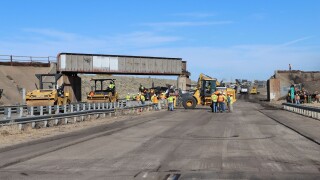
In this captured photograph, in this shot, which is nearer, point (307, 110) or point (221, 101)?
point (307, 110)

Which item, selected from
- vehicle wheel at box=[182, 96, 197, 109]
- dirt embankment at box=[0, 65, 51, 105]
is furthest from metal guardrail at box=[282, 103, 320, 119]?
dirt embankment at box=[0, 65, 51, 105]

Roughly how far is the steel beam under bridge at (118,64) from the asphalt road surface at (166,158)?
46567mm

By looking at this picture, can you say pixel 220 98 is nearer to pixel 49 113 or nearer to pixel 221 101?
pixel 221 101

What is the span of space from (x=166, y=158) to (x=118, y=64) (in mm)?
54926

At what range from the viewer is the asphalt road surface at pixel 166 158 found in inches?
373

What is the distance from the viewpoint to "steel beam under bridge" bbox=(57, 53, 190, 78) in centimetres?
6266

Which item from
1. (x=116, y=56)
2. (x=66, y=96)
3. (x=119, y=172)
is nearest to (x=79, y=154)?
(x=119, y=172)

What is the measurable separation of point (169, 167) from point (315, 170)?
10.2ft

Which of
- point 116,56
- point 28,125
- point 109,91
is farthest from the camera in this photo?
point 116,56

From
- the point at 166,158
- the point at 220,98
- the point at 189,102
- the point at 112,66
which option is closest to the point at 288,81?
the point at 112,66

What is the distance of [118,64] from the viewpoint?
66.0m

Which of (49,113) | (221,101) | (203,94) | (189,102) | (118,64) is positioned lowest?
(49,113)

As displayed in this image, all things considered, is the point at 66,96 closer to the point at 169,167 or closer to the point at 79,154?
the point at 79,154

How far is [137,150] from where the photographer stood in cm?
1340
